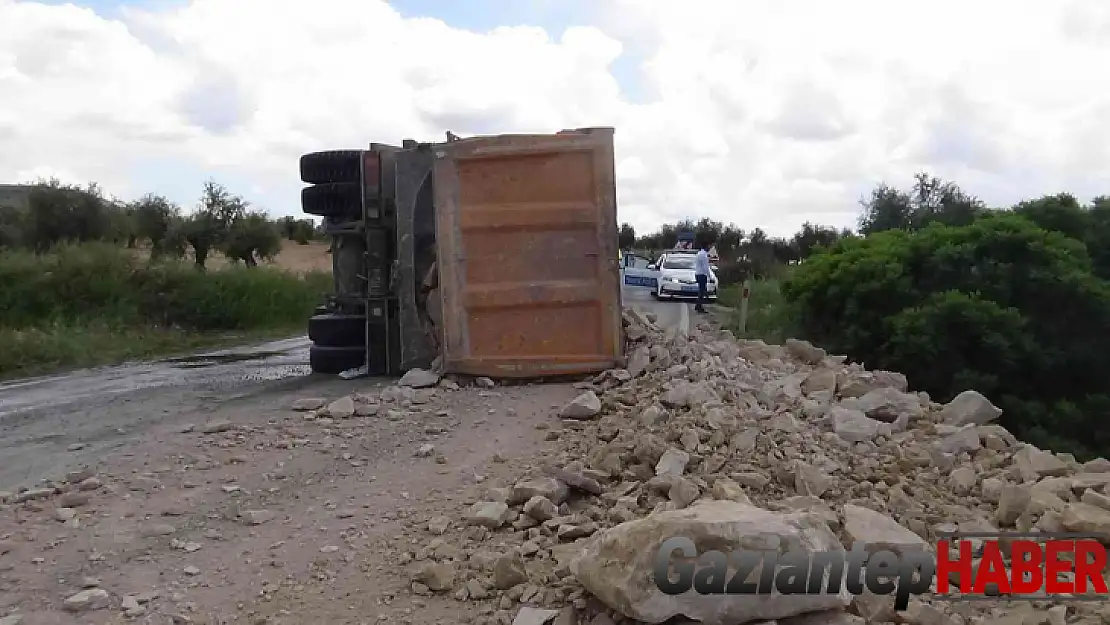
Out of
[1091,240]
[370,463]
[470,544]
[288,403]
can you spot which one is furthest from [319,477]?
[1091,240]

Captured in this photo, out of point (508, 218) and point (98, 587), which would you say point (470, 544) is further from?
point (508, 218)

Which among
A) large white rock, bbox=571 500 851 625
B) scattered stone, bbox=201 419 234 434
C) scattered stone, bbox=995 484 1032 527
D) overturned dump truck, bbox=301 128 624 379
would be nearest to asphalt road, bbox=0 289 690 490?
scattered stone, bbox=201 419 234 434

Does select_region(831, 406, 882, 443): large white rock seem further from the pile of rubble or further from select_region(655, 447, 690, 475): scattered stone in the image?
select_region(655, 447, 690, 475): scattered stone

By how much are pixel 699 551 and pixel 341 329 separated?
5913 millimetres

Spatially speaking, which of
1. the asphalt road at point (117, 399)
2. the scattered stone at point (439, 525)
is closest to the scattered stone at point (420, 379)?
the asphalt road at point (117, 399)

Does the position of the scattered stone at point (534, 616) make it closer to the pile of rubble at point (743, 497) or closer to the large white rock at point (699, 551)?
the pile of rubble at point (743, 497)

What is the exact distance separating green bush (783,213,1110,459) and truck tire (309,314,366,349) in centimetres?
739

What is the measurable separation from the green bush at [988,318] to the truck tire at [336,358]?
740 cm

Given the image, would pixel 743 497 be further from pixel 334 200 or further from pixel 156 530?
pixel 334 200

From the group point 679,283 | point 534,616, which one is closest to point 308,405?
point 534,616

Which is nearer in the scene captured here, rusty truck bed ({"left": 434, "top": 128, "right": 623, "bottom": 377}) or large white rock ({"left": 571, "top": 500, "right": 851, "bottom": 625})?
large white rock ({"left": 571, "top": 500, "right": 851, "bottom": 625})

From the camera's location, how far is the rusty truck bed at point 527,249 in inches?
264

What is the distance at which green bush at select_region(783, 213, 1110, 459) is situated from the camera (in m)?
11.7

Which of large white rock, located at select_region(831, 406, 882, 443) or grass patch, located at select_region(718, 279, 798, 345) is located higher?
large white rock, located at select_region(831, 406, 882, 443)
